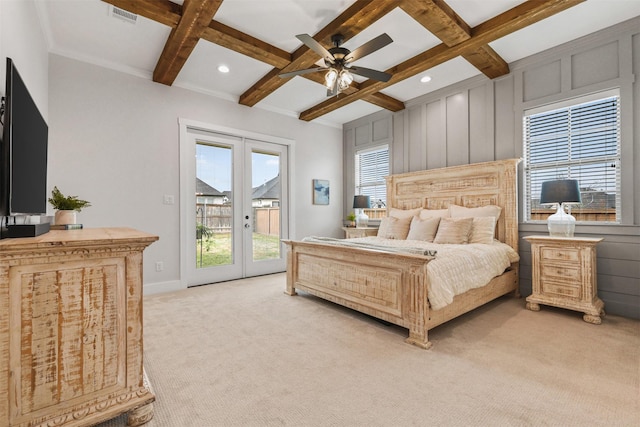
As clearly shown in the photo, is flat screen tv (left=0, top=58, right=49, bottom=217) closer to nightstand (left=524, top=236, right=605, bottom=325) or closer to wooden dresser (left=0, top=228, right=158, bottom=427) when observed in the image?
wooden dresser (left=0, top=228, right=158, bottom=427)

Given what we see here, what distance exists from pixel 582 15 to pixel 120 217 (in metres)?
5.31

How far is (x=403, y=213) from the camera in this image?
455 cm

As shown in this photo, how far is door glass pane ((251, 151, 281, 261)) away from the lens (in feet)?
15.9

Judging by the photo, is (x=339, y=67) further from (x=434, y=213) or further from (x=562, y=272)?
(x=562, y=272)

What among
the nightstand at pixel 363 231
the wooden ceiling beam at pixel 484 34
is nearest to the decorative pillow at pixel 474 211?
the nightstand at pixel 363 231

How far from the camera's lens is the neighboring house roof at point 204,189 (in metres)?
4.30

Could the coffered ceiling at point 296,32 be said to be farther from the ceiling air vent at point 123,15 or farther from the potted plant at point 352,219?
the potted plant at point 352,219

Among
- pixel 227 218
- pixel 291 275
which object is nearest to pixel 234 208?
pixel 227 218

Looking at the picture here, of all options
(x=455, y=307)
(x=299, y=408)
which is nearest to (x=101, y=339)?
(x=299, y=408)

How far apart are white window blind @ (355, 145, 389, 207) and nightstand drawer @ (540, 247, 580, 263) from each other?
265 centimetres

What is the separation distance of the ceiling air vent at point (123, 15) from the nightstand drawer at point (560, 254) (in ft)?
14.8

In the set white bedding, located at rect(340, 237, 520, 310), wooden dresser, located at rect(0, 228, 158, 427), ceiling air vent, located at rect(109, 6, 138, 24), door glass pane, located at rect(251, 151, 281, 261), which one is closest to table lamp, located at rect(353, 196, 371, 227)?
door glass pane, located at rect(251, 151, 281, 261)

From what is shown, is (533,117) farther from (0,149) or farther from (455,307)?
(0,149)

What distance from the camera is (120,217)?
359 cm
